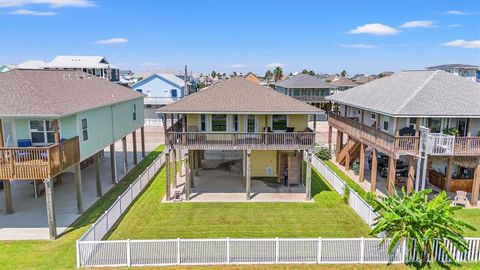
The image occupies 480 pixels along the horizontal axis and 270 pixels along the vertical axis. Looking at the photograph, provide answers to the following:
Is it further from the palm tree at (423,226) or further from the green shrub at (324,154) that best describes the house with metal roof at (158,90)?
the palm tree at (423,226)

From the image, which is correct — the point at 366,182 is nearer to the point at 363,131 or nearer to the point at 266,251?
the point at 363,131

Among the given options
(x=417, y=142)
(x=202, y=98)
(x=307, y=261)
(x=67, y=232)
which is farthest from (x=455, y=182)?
(x=67, y=232)

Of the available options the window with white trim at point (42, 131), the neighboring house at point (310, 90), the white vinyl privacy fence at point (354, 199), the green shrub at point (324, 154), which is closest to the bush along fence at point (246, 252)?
the white vinyl privacy fence at point (354, 199)

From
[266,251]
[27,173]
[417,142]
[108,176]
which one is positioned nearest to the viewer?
[266,251]

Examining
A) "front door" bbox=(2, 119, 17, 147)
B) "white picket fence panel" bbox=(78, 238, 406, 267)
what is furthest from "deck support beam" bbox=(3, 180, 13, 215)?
"white picket fence panel" bbox=(78, 238, 406, 267)

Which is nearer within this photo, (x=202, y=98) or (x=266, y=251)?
(x=266, y=251)

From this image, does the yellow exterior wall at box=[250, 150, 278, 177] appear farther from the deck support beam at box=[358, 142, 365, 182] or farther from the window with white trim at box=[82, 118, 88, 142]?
the window with white trim at box=[82, 118, 88, 142]

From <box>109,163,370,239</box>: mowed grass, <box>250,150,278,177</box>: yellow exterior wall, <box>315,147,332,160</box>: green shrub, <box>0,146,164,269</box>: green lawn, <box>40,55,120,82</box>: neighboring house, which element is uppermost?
<box>40,55,120,82</box>: neighboring house
